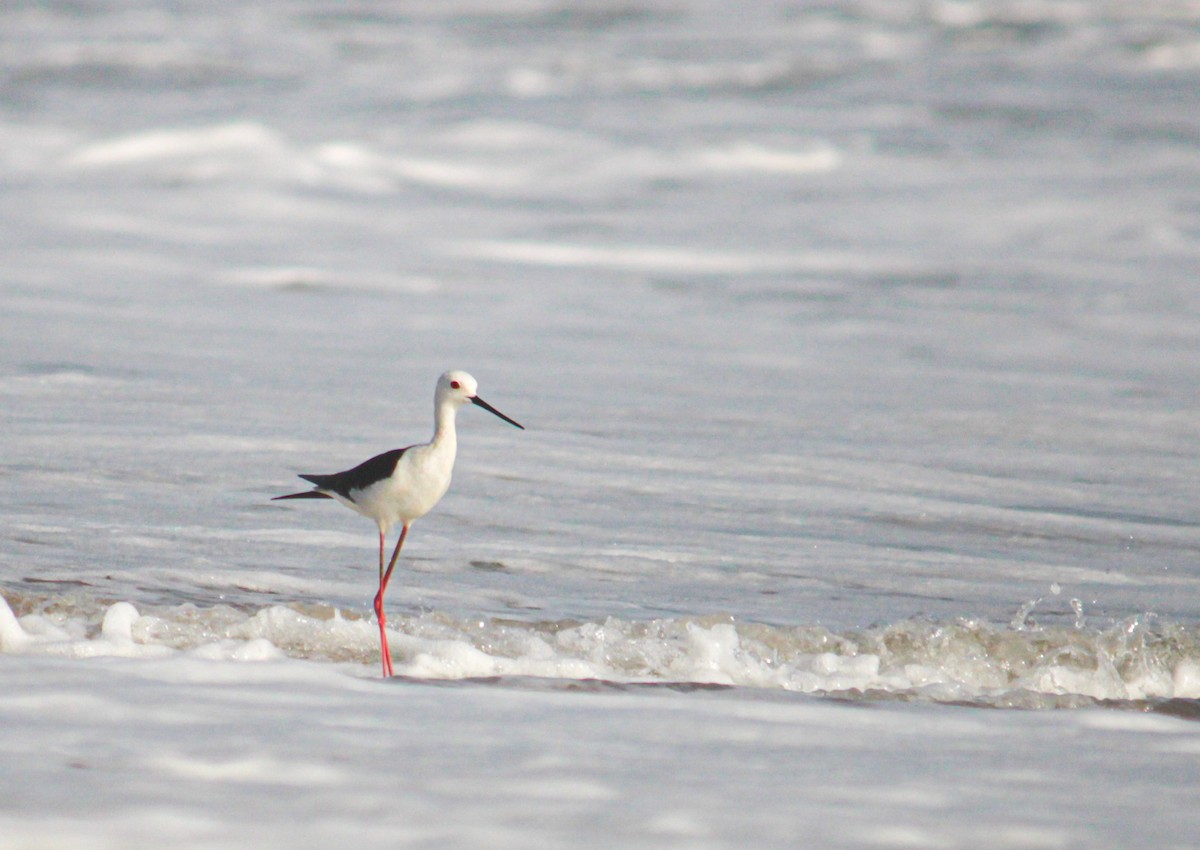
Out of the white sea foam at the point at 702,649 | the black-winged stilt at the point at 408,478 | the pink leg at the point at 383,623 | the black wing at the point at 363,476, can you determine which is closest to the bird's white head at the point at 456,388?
the black-winged stilt at the point at 408,478

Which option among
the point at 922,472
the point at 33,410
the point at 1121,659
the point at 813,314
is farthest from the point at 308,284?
the point at 1121,659

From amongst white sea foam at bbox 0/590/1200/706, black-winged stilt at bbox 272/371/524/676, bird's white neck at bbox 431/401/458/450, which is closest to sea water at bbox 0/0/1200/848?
white sea foam at bbox 0/590/1200/706

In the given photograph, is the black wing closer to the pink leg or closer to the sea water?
the pink leg

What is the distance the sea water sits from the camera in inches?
147

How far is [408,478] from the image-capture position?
16.8 ft

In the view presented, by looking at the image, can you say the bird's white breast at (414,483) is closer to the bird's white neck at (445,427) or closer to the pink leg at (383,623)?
the bird's white neck at (445,427)

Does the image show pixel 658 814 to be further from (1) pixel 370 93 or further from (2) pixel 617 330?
(1) pixel 370 93

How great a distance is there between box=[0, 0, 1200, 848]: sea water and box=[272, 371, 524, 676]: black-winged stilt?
0.36 metres

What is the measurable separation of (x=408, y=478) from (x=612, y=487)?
2.11 metres

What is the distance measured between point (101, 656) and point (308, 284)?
8.54 meters

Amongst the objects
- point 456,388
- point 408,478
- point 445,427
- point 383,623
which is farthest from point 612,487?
point 383,623

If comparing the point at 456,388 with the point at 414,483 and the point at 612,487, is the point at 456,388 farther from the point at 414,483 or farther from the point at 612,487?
the point at 612,487

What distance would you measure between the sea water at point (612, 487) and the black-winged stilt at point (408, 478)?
355 mm

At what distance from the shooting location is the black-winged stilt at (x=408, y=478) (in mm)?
5141
